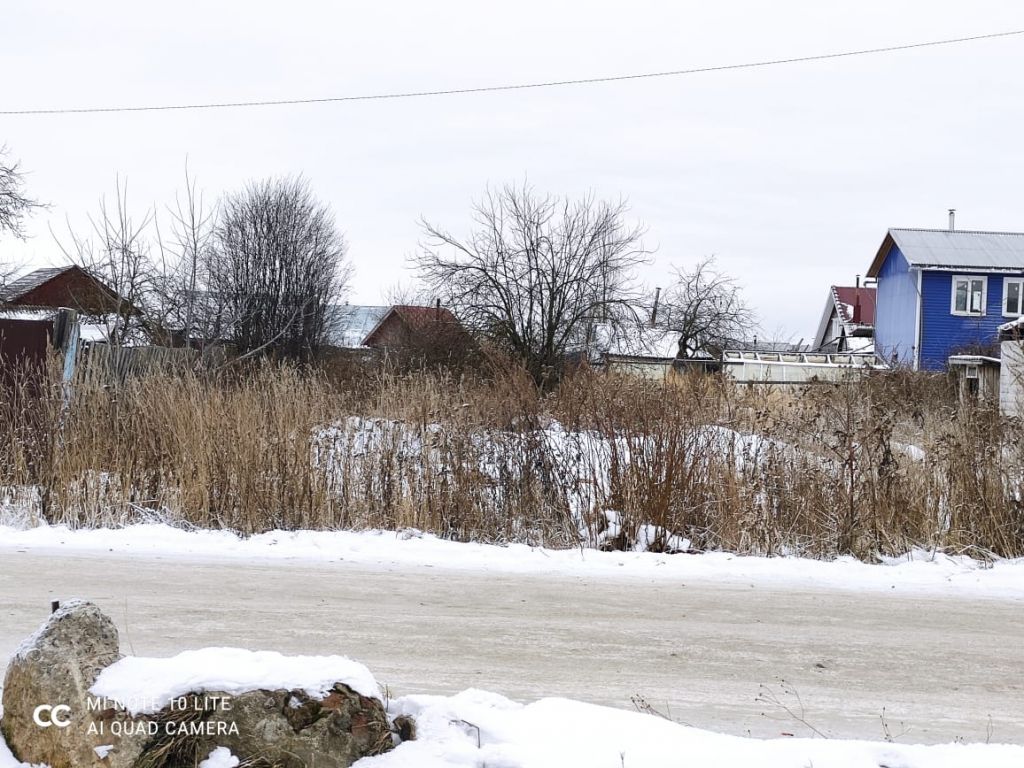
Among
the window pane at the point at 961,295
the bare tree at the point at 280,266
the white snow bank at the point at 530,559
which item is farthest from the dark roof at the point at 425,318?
the window pane at the point at 961,295

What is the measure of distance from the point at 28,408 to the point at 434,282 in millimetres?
20607

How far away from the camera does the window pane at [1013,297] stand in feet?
120

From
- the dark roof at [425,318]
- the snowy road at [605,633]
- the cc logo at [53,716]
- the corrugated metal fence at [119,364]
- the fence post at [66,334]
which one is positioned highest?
the dark roof at [425,318]

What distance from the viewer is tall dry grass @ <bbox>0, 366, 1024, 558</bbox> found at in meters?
9.06

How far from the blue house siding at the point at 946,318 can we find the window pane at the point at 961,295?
0.27 meters

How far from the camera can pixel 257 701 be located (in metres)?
3.40

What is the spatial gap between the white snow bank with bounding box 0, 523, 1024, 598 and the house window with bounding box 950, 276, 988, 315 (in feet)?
104

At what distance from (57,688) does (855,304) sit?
5670 centimetres

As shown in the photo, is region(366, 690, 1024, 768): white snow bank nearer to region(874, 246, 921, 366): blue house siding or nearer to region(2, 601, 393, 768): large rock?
region(2, 601, 393, 768): large rock

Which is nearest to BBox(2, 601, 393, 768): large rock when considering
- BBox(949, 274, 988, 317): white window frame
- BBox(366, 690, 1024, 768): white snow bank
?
BBox(366, 690, 1024, 768): white snow bank

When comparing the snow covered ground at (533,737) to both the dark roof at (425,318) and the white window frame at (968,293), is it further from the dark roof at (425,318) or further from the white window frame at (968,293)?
the white window frame at (968,293)

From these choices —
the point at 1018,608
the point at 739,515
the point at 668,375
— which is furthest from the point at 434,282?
the point at 1018,608

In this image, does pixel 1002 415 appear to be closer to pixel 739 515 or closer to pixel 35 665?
pixel 739 515

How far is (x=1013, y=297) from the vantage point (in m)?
36.8
